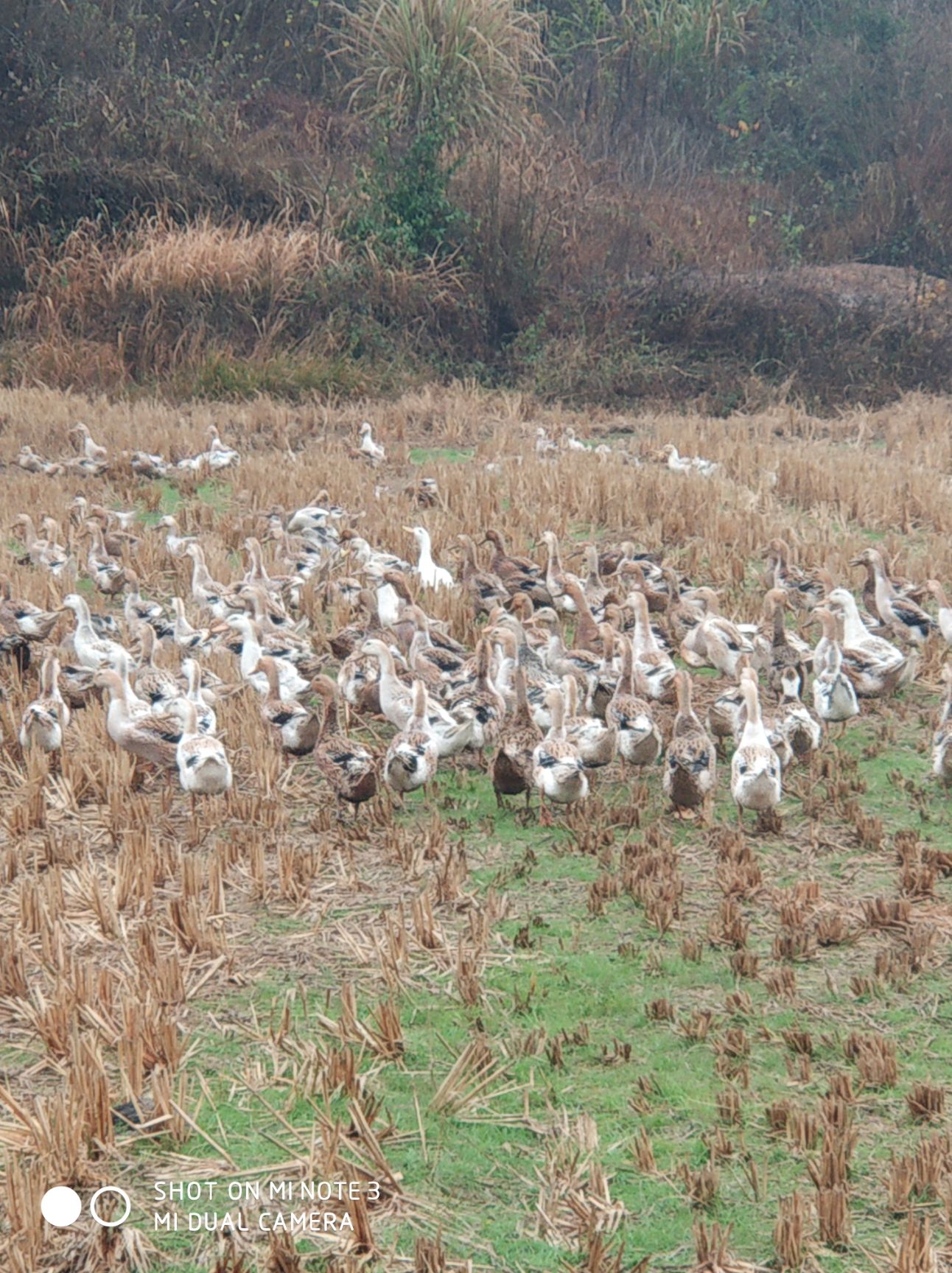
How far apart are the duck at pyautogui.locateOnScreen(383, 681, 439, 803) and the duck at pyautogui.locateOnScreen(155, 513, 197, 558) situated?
4275 millimetres

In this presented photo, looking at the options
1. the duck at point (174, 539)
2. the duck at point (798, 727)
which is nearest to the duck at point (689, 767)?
the duck at point (798, 727)

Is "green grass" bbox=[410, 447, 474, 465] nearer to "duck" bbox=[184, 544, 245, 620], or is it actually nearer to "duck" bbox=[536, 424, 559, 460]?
"duck" bbox=[536, 424, 559, 460]

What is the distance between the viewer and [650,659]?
8078mm

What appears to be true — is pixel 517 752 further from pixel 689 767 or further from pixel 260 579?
pixel 260 579

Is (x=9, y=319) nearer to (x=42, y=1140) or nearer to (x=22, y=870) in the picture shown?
(x=22, y=870)

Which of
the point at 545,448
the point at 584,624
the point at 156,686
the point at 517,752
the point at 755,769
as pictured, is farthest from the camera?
the point at 545,448

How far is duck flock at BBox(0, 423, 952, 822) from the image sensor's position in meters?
6.80

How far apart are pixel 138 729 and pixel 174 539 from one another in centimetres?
423

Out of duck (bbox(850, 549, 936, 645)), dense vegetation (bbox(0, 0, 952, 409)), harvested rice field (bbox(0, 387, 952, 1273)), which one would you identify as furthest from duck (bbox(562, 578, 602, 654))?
dense vegetation (bbox(0, 0, 952, 409))

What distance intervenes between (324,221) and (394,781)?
15333 millimetres

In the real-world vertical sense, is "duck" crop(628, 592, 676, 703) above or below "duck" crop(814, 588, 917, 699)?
below

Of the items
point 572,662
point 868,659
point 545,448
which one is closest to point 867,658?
point 868,659

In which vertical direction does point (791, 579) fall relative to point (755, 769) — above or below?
below

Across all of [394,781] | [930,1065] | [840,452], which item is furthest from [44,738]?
[840,452]
